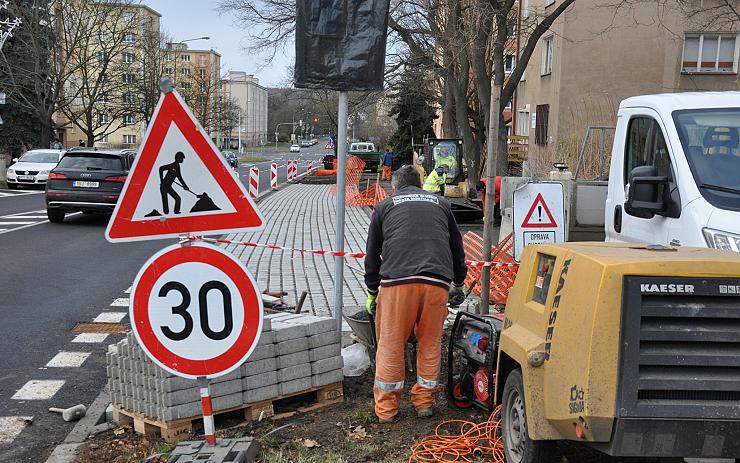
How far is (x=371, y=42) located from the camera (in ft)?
20.2

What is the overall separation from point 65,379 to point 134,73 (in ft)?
152

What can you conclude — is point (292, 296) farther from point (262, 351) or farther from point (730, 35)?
point (730, 35)

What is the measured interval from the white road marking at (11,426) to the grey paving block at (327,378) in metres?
2.12

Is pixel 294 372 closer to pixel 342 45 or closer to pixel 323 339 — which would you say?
pixel 323 339

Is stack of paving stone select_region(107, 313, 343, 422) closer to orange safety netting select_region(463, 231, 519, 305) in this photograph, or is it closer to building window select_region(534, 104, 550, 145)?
orange safety netting select_region(463, 231, 519, 305)

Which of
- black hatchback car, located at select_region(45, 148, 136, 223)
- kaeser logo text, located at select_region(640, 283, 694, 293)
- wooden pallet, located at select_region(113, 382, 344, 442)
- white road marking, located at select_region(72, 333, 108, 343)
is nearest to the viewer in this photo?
kaeser logo text, located at select_region(640, 283, 694, 293)

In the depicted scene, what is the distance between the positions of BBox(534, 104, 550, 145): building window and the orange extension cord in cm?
3008

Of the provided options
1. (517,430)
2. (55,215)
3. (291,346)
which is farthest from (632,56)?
(517,430)

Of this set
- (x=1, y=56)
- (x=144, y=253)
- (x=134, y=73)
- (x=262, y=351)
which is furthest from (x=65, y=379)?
(x=134, y=73)

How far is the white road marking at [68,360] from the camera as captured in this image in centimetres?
712

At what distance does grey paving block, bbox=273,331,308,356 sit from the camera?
219 inches

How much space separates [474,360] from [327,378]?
1.13m

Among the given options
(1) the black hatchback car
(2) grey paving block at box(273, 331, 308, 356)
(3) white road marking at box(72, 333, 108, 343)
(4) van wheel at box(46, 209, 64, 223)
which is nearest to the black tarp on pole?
(2) grey paving block at box(273, 331, 308, 356)

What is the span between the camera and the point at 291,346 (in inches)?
222
